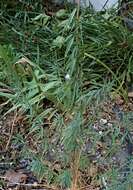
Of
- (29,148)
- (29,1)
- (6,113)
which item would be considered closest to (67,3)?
(29,1)

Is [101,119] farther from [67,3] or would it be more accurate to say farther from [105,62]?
[67,3]

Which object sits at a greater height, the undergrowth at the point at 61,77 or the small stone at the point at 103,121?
the undergrowth at the point at 61,77

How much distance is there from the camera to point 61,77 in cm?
294

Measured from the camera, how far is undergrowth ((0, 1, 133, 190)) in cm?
219

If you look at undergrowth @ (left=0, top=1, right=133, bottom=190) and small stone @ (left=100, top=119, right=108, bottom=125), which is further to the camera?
small stone @ (left=100, top=119, right=108, bottom=125)

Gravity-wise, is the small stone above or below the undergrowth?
below

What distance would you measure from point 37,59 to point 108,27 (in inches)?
18.4

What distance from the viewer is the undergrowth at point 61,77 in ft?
7.18

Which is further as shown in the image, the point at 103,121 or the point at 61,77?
the point at 61,77

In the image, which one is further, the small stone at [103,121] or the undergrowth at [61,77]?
the small stone at [103,121]

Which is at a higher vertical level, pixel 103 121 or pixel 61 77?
pixel 61 77

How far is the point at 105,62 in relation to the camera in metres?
3.14

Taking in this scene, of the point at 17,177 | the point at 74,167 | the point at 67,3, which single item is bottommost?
the point at 17,177

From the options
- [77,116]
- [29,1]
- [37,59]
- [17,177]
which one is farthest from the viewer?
[29,1]
